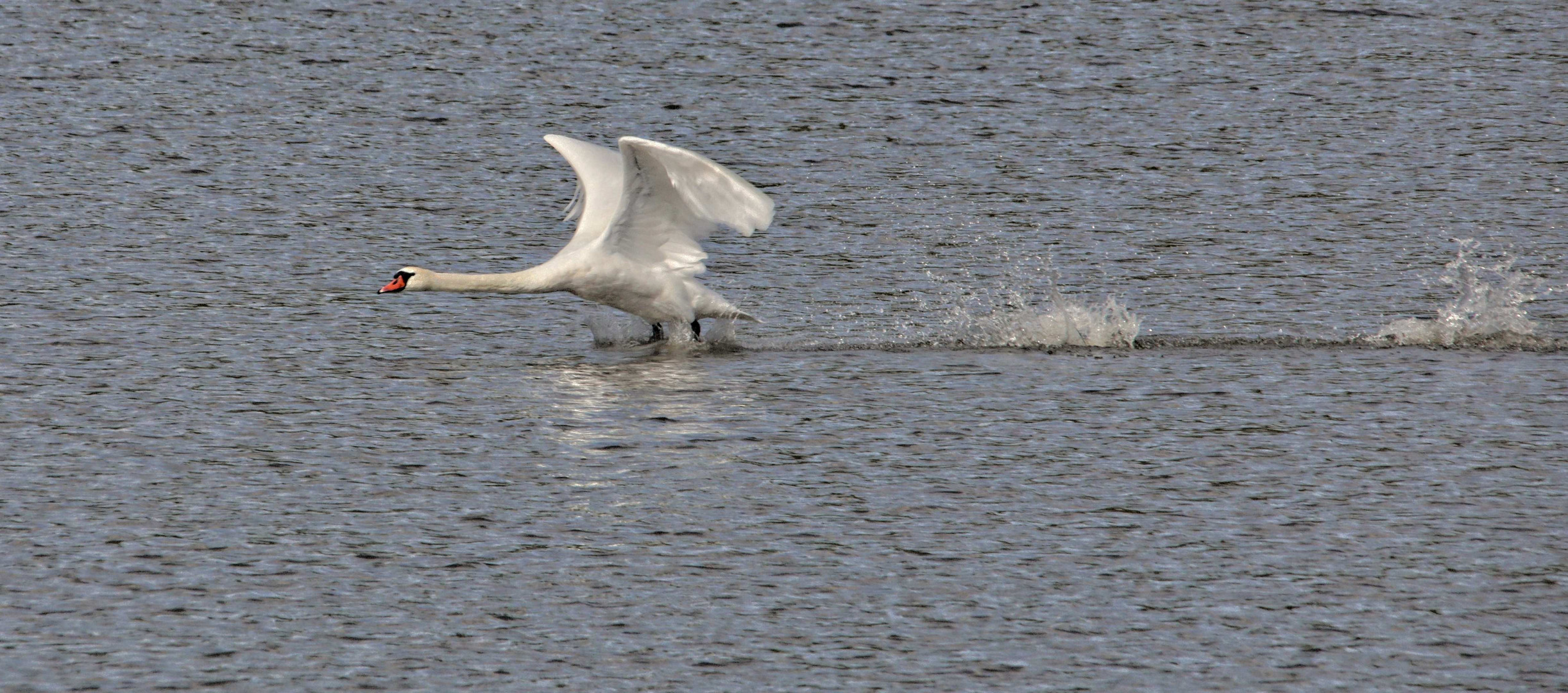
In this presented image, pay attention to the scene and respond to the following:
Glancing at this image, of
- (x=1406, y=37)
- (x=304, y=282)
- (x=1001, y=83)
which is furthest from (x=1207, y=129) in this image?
(x=304, y=282)

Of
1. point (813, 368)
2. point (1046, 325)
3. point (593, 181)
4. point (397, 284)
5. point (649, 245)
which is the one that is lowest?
point (813, 368)

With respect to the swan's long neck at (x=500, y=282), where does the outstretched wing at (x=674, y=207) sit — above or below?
→ above

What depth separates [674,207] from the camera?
14203 mm

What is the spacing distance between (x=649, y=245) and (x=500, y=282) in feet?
3.43

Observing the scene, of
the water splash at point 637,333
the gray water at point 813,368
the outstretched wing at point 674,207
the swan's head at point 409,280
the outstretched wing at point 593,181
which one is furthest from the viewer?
the outstretched wing at point 593,181

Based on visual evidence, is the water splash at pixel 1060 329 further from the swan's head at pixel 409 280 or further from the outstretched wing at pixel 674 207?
the swan's head at pixel 409 280

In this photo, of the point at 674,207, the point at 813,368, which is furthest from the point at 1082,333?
the point at 674,207

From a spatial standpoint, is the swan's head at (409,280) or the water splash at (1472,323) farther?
the swan's head at (409,280)

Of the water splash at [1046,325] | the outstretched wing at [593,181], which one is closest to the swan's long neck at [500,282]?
the outstretched wing at [593,181]

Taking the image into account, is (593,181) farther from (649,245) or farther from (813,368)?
(813,368)

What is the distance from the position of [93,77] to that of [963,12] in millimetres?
10004

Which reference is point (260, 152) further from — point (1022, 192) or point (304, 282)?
point (1022, 192)

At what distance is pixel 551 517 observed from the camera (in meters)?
9.99

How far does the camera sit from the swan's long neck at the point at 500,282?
1402 centimetres
